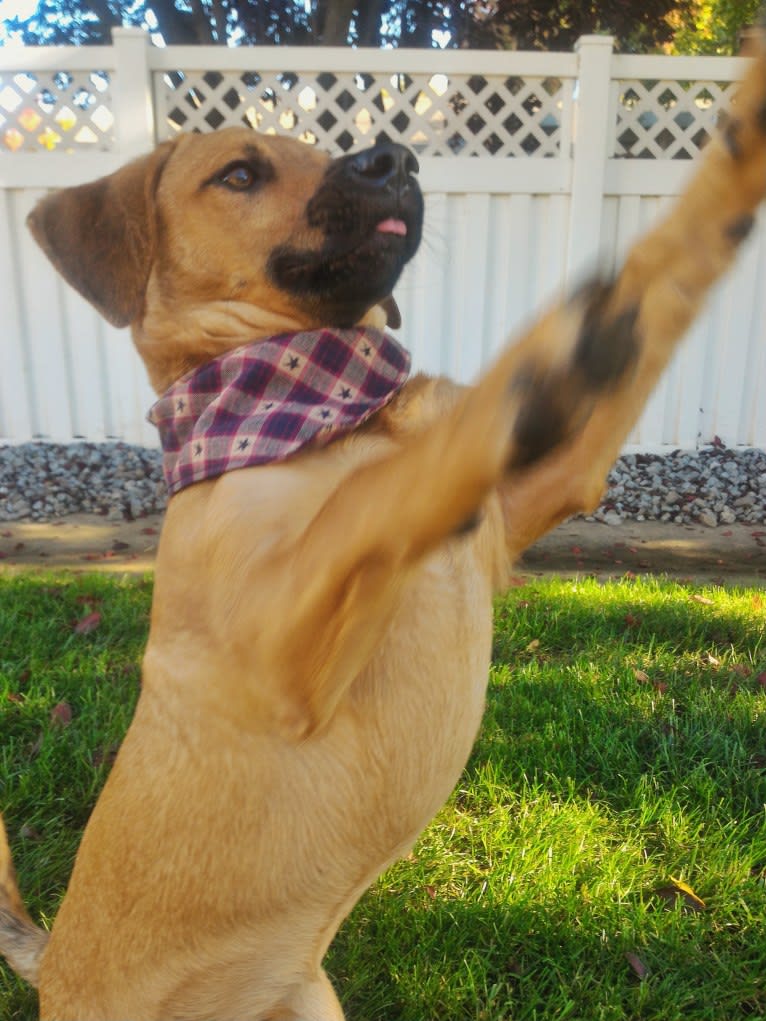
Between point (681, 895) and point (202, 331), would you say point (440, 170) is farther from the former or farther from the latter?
point (681, 895)

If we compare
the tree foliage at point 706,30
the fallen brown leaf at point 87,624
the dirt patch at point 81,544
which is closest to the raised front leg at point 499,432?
the fallen brown leaf at point 87,624

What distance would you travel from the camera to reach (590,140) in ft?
22.1

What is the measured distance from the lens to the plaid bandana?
1.56 metres

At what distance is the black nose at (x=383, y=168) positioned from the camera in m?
1.85

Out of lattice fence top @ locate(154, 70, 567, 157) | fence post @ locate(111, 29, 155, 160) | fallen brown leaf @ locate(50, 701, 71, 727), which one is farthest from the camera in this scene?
lattice fence top @ locate(154, 70, 567, 157)

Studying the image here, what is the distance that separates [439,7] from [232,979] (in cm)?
1181

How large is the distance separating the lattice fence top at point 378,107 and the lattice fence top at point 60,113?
1.54ft

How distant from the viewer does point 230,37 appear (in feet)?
36.8

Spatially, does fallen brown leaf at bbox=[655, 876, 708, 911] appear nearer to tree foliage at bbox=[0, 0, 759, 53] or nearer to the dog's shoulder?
the dog's shoulder

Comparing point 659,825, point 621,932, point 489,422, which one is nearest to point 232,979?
point 621,932

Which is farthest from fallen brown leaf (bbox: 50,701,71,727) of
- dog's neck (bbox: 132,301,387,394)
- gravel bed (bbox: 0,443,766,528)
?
gravel bed (bbox: 0,443,766,528)

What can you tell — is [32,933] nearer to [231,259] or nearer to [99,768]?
[99,768]

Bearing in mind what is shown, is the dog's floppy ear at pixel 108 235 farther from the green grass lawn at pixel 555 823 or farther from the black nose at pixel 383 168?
the green grass lawn at pixel 555 823

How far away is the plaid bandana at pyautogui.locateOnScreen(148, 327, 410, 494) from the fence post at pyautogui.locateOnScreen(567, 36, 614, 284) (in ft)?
17.6
